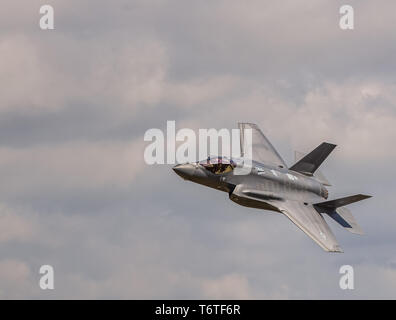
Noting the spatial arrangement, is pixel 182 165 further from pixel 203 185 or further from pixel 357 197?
pixel 357 197

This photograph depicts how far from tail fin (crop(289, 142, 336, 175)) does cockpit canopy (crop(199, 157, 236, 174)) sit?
889 cm

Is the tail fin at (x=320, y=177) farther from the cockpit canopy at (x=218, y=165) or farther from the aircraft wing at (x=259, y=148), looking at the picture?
the cockpit canopy at (x=218, y=165)

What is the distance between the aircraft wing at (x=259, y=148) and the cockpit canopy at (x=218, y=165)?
909cm

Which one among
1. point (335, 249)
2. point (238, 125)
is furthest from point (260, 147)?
point (335, 249)

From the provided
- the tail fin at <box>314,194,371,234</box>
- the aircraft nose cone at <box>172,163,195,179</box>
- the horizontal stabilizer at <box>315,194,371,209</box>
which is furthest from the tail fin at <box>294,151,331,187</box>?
the aircraft nose cone at <box>172,163,195,179</box>

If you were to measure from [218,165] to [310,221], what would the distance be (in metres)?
8.68

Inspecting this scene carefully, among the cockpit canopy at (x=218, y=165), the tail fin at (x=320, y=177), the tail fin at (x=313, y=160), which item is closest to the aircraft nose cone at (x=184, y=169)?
the cockpit canopy at (x=218, y=165)

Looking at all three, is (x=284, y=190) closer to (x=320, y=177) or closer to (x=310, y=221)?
(x=310, y=221)

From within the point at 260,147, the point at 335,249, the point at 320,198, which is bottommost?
the point at 335,249

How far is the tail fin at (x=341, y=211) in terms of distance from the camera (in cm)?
8106

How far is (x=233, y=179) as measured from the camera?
7894 cm

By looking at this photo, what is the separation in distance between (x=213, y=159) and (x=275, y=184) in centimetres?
575

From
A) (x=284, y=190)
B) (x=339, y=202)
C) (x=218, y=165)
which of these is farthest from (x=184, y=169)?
(x=339, y=202)

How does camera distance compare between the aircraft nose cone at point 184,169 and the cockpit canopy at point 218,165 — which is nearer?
the aircraft nose cone at point 184,169
